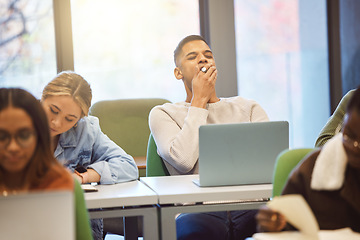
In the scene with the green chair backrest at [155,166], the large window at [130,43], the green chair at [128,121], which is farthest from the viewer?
the large window at [130,43]

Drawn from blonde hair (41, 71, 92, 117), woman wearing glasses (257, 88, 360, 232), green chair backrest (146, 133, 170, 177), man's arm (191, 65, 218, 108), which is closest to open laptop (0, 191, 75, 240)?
woman wearing glasses (257, 88, 360, 232)

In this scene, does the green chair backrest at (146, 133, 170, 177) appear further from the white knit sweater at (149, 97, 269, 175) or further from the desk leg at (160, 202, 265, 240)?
the desk leg at (160, 202, 265, 240)

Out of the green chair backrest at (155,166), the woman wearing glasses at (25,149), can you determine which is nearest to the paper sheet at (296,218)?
the woman wearing glasses at (25,149)

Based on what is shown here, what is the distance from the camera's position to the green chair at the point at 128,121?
11.1ft

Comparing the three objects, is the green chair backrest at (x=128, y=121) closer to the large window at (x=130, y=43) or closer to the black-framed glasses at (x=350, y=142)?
the large window at (x=130, y=43)

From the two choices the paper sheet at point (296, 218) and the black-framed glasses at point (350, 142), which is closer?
the paper sheet at point (296, 218)

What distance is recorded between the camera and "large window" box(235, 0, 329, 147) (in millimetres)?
4332

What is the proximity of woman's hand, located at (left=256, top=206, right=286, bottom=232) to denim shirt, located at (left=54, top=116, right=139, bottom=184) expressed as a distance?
1.03m

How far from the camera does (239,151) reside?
1805 mm

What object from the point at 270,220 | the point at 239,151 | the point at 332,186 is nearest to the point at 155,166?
the point at 239,151

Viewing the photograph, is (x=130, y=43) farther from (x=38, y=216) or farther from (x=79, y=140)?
(x=38, y=216)

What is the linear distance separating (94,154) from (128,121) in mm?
1128

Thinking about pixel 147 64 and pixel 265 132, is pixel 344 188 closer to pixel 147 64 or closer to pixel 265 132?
pixel 265 132

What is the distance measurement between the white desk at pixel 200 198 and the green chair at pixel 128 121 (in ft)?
5.14
